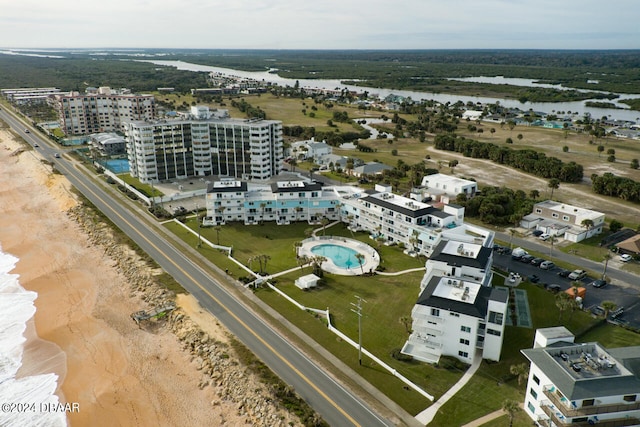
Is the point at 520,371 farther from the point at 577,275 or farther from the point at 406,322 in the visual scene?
the point at 577,275

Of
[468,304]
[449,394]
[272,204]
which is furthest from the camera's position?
[272,204]

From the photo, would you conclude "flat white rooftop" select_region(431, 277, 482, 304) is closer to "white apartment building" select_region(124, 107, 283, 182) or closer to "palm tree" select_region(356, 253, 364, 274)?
"palm tree" select_region(356, 253, 364, 274)

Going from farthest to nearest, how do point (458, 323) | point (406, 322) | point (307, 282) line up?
point (307, 282)
point (406, 322)
point (458, 323)

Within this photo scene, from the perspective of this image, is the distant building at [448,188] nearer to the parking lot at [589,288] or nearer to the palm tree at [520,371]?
the parking lot at [589,288]

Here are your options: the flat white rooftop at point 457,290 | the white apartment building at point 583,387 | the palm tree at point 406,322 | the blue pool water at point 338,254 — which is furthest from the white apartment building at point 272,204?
the white apartment building at point 583,387

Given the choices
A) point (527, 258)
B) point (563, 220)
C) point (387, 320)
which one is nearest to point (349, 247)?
point (387, 320)

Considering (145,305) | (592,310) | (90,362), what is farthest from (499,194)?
(90,362)

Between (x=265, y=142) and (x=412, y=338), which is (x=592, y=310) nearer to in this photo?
(x=412, y=338)
